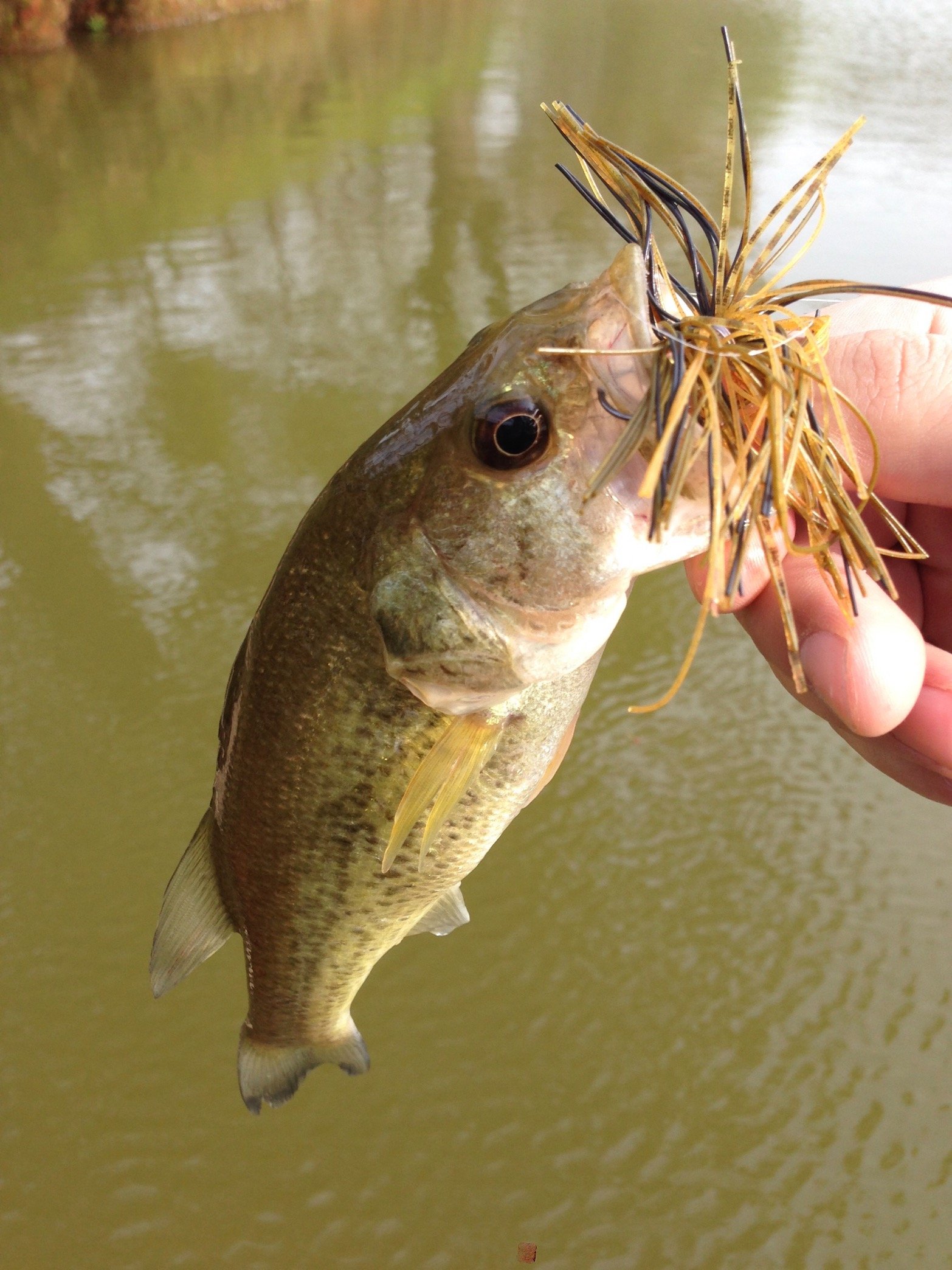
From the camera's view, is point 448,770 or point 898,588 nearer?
point 448,770

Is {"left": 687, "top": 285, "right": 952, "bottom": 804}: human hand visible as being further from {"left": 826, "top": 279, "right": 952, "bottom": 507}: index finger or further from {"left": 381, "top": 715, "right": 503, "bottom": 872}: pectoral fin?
{"left": 381, "top": 715, "right": 503, "bottom": 872}: pectoral fin

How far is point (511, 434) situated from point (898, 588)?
1.04 meters

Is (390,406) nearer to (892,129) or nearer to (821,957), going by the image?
(821,957)

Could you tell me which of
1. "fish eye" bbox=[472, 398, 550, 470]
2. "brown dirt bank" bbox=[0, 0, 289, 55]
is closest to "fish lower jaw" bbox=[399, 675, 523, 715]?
"fish eye" bbox=[472, 398, 550, 470]

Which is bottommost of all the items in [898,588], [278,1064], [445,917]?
[278,1064]

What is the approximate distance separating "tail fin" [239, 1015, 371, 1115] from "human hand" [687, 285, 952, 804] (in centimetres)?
129

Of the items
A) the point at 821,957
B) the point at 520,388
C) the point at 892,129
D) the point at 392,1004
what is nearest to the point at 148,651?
the point at 392,1004

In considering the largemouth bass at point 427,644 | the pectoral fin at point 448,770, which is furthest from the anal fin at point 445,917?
the pectoral fin at point 448,770

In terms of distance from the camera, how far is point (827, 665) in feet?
4.80

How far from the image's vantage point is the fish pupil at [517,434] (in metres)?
1.26

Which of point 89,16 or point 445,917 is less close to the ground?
point 89,16

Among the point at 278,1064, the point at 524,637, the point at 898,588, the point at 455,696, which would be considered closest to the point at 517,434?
the point at 524,637

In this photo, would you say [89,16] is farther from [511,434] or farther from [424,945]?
[511,434]

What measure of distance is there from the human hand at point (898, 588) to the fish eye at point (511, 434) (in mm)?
336
